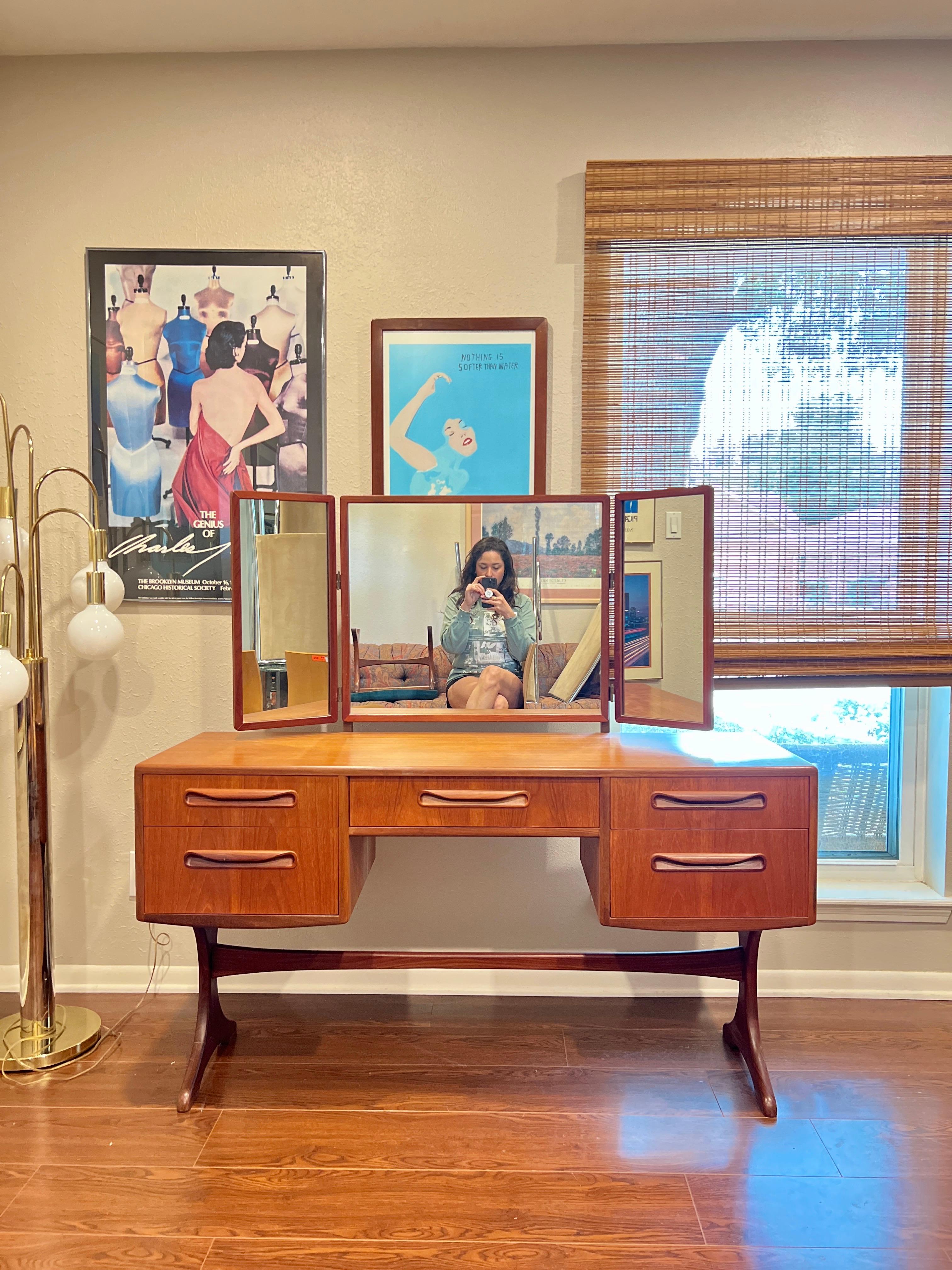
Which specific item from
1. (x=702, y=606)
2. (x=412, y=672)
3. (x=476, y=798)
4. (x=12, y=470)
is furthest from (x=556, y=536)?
(x=12, y=470)

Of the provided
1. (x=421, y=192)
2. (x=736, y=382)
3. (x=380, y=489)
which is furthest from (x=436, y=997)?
(x=421, y=192)

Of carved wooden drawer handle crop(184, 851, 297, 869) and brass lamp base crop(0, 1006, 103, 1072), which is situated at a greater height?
carved wooden drawer handle crop(184, 851, 297, 869)

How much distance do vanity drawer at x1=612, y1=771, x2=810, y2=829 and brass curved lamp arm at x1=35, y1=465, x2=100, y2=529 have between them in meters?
1.40

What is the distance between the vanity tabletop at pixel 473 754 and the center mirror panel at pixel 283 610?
0.28 feet

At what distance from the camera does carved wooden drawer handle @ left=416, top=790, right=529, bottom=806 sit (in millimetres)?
1722

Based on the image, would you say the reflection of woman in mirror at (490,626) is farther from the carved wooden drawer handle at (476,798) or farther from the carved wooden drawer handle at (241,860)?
the carved wooden drawer handle at (241,860)

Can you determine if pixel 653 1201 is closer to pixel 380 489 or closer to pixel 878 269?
pixel 380 489

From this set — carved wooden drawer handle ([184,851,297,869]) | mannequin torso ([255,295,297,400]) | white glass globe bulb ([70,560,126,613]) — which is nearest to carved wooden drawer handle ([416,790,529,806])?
carved wooden drawer handle ([184,851,297,869])

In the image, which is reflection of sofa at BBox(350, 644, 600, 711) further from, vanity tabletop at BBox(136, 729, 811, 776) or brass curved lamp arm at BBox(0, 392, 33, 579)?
brass curved lamp arm at BBox(0, 392, 33, 579)

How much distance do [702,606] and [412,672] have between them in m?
0.74

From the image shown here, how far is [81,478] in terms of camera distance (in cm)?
221

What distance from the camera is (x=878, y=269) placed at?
7.05 feet

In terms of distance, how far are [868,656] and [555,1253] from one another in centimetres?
155

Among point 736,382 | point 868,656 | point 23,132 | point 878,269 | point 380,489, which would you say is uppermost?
point 23,132
